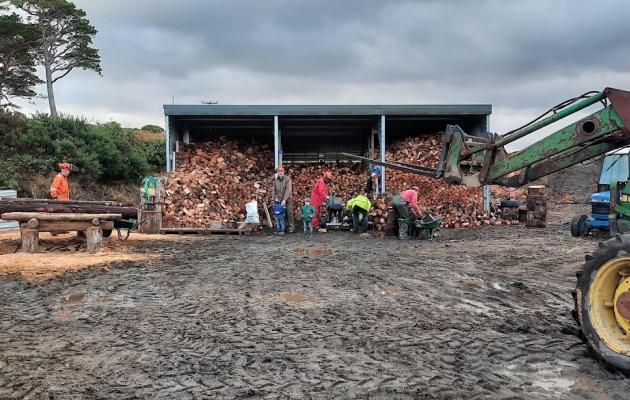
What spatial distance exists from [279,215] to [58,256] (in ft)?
21.5

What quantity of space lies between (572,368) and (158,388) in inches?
123

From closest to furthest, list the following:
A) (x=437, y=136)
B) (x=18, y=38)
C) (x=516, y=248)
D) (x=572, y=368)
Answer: (x=572, y=368)
(x=516, y=248)
(x=437, y=136)
(x=18, y=38)

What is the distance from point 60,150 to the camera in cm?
2003

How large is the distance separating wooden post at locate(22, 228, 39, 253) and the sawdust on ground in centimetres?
14

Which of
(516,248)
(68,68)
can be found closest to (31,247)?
(516,248)

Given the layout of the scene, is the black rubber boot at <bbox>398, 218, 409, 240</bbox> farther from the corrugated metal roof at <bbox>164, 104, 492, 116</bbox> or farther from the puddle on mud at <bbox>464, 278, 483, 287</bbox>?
the puddle on mud at <bbox>464, 278, 483, 287</bbox>

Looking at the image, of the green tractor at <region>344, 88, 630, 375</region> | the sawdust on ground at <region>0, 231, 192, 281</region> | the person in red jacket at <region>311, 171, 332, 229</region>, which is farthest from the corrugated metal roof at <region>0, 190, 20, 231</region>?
the green tractor at <region>344, 88, 630, 375</region>

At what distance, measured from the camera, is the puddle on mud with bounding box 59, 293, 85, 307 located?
602 cm

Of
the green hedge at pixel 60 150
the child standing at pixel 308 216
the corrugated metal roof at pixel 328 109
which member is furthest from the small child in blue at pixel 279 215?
the green hedge at pixel 60 150

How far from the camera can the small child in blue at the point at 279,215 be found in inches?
572

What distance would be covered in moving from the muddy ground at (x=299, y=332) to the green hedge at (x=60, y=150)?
13097 mm

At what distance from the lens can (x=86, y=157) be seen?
20.5 m

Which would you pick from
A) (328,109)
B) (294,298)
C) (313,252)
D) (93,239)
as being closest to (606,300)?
(294,298)

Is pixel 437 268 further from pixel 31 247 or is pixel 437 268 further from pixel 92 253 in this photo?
pixel 31 247
